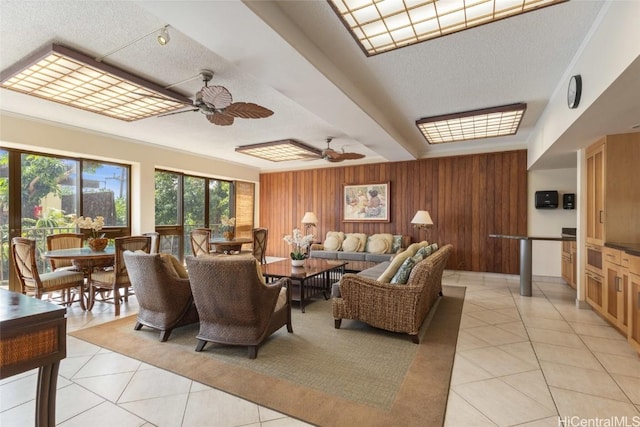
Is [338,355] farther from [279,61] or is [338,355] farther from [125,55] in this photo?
[125,55]

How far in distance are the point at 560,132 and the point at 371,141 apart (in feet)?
8.44

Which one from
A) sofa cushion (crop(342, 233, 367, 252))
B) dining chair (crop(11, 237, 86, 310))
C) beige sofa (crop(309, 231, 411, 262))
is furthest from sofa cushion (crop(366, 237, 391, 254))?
dining chair (crop(11, 237, 86, 310))

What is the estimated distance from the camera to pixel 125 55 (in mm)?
2797

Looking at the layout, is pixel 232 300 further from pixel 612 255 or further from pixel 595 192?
pixel 595 192

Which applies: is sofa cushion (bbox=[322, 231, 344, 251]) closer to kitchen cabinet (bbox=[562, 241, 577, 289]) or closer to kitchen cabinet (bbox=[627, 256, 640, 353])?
kitchen cabinet (bbox=[562, 241, 577, 289])

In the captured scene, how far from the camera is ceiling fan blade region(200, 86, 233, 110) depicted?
2807 mm

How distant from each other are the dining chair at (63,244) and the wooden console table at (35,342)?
3355mm

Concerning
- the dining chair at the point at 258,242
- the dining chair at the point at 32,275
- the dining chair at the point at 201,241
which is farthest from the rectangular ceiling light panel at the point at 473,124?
the dining chair at the point at 32,275

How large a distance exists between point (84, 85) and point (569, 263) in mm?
7394

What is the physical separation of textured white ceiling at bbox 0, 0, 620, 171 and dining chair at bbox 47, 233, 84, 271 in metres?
1.80

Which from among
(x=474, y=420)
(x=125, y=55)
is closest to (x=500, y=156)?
(x=474, y=420)

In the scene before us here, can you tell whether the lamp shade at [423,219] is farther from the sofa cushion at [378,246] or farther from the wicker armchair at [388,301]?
the wicker armchair at [388,301]

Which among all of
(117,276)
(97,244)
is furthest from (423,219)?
(97,244)

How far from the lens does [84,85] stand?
3.28 m
